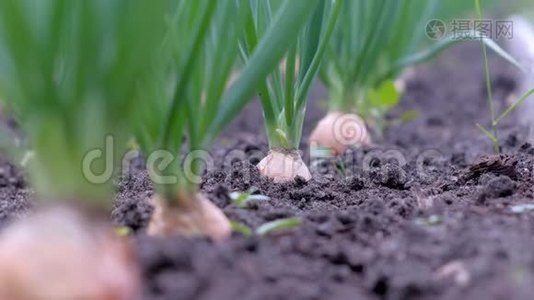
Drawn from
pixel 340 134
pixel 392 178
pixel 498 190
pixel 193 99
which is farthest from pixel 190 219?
pixel 340 134

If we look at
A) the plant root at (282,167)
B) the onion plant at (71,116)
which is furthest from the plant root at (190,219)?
the plant root at (282,167)

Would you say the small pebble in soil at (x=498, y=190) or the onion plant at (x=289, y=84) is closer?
the small pebble in soil at (x=498, y=190)

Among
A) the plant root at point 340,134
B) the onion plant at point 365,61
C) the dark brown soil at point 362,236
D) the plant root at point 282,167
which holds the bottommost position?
the dark brown soil at point 362,236

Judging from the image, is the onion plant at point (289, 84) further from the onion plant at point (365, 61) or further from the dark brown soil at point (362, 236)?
the onion plant at point (365, 61)

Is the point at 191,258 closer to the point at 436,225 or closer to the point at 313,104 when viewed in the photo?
the point at 436,225

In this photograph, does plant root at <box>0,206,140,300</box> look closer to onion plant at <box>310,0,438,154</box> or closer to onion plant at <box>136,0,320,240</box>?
onion plant at <box>136,0,320,240</box>

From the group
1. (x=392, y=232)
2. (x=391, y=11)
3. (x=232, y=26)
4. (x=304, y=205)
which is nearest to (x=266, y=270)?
(x=392, y=232)

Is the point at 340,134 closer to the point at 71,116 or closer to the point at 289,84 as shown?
the point at 289,84
